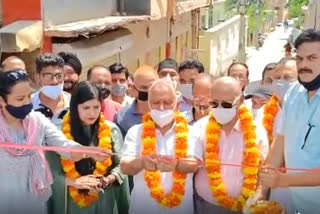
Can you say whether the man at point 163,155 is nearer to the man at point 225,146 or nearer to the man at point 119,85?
the man at point 225,146

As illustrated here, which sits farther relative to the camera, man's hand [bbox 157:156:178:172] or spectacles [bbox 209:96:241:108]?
spectacles [bbox 209:96:241:108]

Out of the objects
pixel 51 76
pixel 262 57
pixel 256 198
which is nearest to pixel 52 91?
pixel 51 76

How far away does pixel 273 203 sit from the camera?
3479 millimetres

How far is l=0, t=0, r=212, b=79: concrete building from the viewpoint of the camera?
7.87 meters

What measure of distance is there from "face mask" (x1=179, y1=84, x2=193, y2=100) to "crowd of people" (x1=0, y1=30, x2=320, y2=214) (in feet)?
4.15

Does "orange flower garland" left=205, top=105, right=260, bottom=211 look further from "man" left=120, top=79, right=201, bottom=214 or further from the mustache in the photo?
the mustache

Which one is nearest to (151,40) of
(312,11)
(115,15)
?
(115,15)

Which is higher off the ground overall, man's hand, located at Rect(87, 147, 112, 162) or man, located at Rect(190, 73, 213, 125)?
man, located at Rect(190, 73, 213, 125)

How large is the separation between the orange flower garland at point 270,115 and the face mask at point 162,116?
757 mm

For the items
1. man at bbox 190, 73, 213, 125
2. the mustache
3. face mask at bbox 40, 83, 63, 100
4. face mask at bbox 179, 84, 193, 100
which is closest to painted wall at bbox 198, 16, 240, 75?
A: face mask at bbox 179, 84, 193, 100

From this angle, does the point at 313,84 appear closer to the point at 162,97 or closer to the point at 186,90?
the point at 162,97

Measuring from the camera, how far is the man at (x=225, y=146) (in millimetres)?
3832

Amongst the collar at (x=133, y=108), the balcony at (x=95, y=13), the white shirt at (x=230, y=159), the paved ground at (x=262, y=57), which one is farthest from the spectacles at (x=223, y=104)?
the paved ground at (x=262, y=57)

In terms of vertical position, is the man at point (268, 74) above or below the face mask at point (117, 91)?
above
